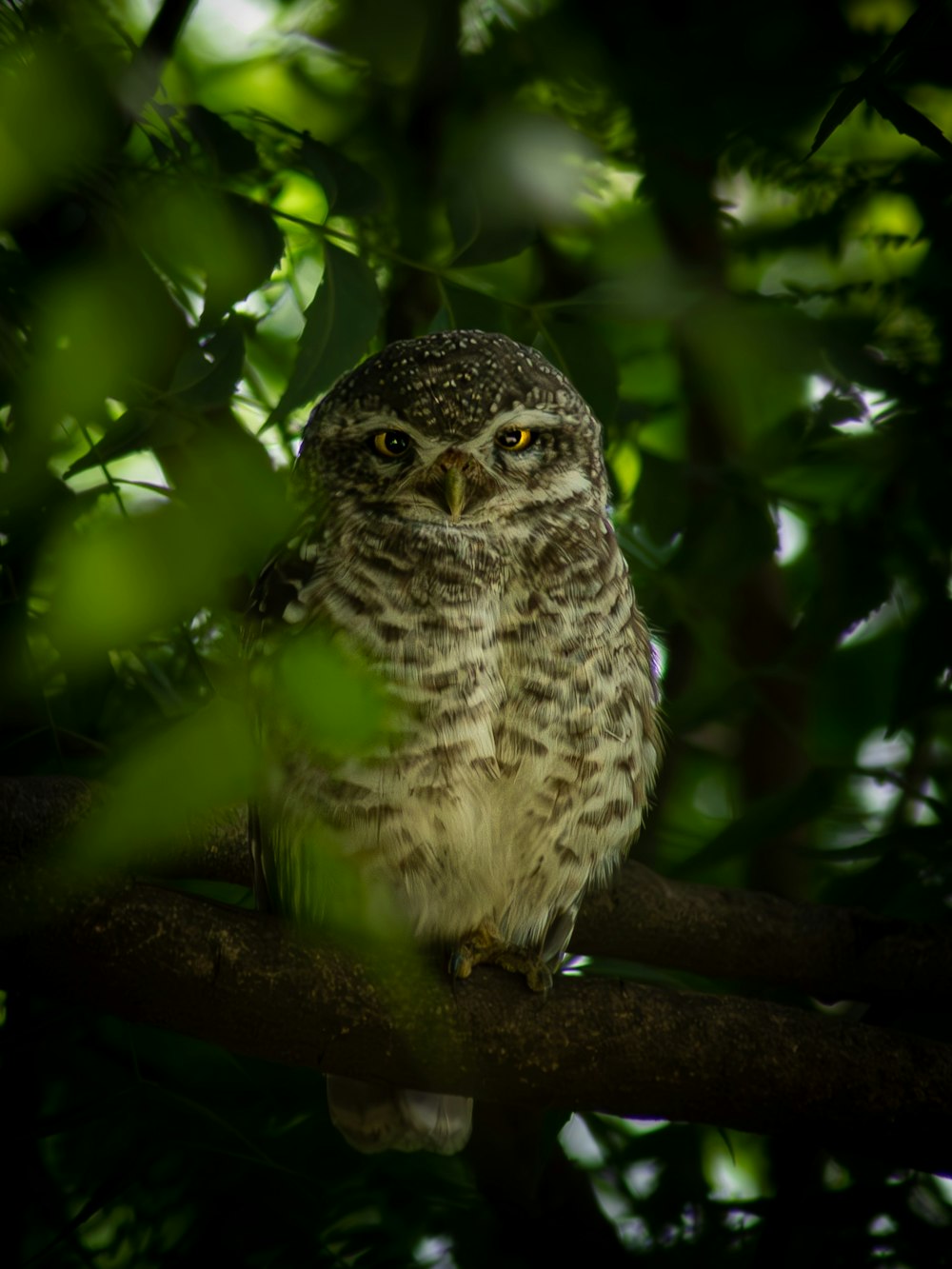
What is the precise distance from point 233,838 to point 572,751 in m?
0.55

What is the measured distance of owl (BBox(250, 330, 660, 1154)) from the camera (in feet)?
6.21

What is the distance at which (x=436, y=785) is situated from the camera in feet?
6.15

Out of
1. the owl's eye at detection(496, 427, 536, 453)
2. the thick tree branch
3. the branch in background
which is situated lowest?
the branch in background

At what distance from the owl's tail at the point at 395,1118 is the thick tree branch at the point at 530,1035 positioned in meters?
0.41

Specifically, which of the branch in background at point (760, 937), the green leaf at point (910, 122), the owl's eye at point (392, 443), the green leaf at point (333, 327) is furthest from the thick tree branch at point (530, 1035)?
the green leaf at point (910, 122)

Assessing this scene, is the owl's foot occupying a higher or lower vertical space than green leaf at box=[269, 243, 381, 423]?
lower

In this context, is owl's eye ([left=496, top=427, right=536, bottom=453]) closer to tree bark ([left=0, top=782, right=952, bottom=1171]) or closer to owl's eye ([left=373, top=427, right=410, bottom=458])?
owl's eye ([left=373, top=427, right=410, bottom=458])

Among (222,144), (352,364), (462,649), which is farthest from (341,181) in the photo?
(462,649)

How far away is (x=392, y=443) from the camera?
6.70 ft

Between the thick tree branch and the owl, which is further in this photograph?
the owl

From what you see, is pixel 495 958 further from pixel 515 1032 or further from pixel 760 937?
pixel 760 937

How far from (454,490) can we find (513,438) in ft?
0.67

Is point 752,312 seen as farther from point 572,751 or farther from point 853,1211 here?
point 853,1211

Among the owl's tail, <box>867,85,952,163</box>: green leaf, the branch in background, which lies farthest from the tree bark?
<box>867,85,952,163</box>: green leaf
